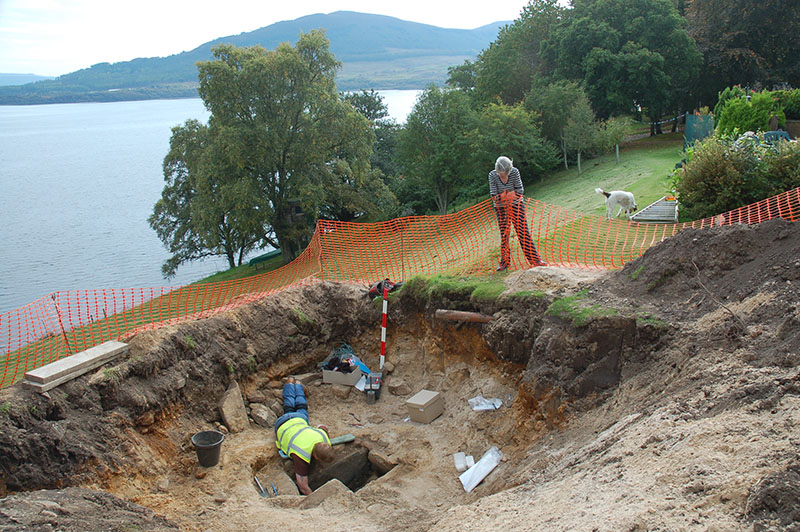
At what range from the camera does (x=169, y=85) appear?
172m

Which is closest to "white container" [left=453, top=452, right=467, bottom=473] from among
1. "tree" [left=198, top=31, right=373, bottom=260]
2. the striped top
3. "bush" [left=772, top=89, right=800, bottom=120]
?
the striped top

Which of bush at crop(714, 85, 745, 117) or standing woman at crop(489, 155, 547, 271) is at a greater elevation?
bush at crop(714, 85, 745, 117)

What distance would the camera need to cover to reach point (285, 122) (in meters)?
24.2

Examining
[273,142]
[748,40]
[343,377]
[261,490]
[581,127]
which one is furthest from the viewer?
[748,40]

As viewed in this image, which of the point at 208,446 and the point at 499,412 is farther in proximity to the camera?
the point at 499,412

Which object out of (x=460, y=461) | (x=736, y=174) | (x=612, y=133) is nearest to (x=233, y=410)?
(x=460, y=461)

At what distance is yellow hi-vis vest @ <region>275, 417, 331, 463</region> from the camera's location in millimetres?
7824

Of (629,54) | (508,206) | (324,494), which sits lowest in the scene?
(324,494)

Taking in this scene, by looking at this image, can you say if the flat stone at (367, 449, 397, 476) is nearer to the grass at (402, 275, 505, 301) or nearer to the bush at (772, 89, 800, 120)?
the grass at (402, 275, 505, 301)

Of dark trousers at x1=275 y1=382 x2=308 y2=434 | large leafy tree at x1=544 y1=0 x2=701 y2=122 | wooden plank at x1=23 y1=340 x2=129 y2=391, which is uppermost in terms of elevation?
large leafy tree at x1=544 y1=0 x2=701 y2=122

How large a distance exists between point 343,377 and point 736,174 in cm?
869

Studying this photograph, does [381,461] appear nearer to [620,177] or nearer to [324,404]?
[324,404]

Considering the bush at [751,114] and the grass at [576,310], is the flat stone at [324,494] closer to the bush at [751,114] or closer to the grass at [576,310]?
the grass at [576,310]

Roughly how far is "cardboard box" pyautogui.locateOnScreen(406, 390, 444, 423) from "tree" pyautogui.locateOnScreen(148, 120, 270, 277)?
15369mm
